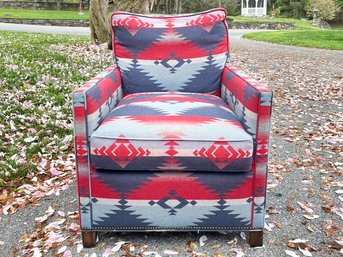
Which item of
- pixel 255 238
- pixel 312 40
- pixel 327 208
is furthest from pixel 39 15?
pixel 255 238

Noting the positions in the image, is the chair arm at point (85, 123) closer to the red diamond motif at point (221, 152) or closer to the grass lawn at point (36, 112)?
the red diamond motif at point (221, 152)

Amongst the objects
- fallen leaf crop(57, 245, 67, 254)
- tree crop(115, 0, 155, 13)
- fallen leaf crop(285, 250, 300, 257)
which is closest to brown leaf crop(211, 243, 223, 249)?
fallen leaf crop(285, 250, 300, 257)

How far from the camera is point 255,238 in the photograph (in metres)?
2.21

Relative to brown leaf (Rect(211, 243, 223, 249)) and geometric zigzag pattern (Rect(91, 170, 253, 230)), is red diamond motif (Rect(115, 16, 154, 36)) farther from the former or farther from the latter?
brown leaf (Rect(211, 243, 223, 249))

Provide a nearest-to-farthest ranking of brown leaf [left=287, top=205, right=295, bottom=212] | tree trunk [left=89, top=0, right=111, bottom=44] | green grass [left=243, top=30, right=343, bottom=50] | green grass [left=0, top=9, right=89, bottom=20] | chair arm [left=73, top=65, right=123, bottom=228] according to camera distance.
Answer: chair arm [left=73, top=65, right=123, bottom=228] < brown leaf [left=287, top=205, right=295, bottom=212] < tree trunk [left=89, top=0, right=111, bottom=44] < green grass [left=243, top=30, right=343, bottom=50] < green grass [left=0, top=9, right=89, bottom=20]

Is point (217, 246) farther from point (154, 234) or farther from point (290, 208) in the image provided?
point (290, 208)

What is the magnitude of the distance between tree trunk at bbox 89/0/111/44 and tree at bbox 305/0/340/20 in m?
30.0

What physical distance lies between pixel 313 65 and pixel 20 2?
31.7 metres

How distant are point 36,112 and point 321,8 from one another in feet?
120

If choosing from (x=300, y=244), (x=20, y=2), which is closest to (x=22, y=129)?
(x=300, y=244)

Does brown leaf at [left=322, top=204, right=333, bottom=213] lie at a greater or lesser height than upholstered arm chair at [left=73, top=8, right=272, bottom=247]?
lesser

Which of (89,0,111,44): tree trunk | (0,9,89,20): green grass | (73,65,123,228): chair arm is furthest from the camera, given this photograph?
(0,9,89,20): green grass

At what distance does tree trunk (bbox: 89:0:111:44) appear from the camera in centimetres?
1048

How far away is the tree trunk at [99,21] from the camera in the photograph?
10.5m
